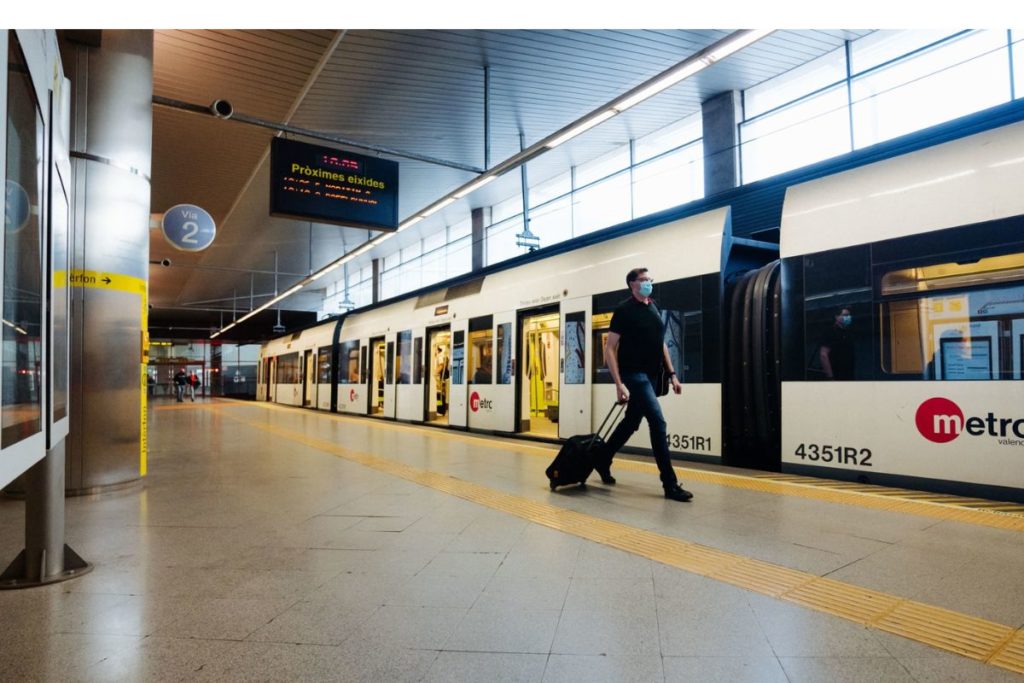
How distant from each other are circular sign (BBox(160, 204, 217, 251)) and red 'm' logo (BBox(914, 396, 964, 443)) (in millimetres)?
8323

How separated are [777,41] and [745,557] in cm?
912

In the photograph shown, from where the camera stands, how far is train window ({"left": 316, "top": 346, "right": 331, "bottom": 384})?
60.8 ft

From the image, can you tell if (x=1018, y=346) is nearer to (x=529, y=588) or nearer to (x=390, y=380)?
(x=529, y=588)

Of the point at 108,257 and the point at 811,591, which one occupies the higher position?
the point at 108,257

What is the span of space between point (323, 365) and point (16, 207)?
59.9ft

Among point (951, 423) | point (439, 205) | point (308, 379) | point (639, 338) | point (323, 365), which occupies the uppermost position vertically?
point (439, 205)

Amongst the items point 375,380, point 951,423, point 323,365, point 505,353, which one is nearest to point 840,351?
point 951,423

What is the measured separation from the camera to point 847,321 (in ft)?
16.6

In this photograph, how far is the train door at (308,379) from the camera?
65.7 feet

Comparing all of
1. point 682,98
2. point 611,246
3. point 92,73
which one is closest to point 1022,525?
point 611,246

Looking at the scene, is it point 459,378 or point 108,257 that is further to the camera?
point 459,378

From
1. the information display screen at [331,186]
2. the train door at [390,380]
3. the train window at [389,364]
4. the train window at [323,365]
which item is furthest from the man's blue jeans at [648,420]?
the train window at [323,365]

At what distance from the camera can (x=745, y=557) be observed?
3.12 metres

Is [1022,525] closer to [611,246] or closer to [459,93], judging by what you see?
[611,246]
